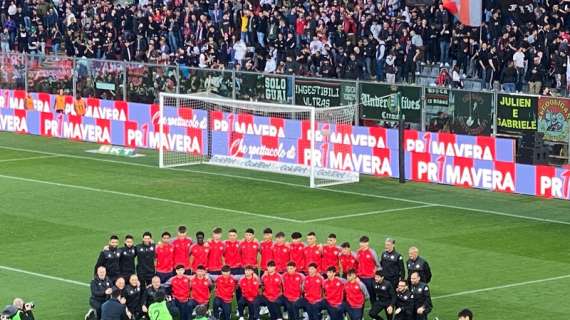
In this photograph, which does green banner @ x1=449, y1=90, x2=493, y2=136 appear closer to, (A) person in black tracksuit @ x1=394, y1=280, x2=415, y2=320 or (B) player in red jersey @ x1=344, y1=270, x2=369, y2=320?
(B) player in red jersey @ x1=344, y1=270, x2=369, y2=320

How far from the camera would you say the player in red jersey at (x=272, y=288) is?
94.5ft

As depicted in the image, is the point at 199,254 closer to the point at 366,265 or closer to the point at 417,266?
the point at 366,265

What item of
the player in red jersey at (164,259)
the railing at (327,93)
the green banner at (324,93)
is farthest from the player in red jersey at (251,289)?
the green banner at (324,93)

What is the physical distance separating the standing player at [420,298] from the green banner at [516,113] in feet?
52.6

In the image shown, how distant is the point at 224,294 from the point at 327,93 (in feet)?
64.3

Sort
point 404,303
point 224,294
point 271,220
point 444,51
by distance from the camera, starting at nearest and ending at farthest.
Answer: point 404,303 → point 224,294 → point 271,220 → point 444,51

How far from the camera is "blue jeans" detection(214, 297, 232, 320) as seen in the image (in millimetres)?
29188

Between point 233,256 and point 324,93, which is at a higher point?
point 324,93

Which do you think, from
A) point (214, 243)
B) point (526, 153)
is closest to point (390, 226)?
point (526, 153)

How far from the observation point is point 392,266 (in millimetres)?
29859

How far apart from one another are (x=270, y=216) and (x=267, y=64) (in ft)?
55.9

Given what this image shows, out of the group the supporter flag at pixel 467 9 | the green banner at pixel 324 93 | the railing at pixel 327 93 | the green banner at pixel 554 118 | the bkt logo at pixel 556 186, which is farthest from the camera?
the supporter flag at pixel 467 9

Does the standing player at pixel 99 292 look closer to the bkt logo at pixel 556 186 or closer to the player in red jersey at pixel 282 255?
the player in red jersey at pixel 282 255

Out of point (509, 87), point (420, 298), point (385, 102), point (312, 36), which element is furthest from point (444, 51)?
point (420, 298)
